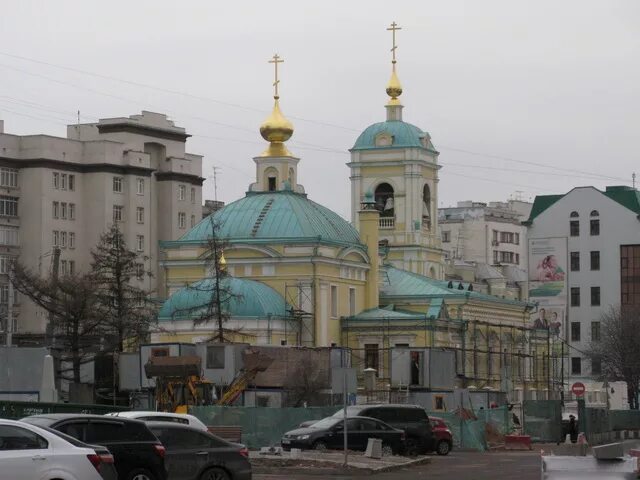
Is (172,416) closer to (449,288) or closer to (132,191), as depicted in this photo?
(449,288)

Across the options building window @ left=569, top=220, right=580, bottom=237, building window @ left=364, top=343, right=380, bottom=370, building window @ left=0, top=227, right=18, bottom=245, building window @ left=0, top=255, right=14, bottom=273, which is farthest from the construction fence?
building window @ left=569, top=220, right=580, bottom=237

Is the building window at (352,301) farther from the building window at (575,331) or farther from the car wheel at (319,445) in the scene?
the car wheel at (319,445)

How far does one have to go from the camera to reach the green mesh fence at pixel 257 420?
52.6 meters

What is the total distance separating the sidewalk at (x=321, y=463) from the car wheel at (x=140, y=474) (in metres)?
10.9

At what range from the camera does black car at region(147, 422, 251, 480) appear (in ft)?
105

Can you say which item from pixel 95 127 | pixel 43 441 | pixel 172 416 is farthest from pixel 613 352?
pixel 43 441

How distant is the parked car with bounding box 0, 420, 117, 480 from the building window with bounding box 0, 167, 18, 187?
327ft

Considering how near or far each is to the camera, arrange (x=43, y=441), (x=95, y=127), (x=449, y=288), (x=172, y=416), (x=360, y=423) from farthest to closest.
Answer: (x=95, y=127) < (x=449, y=288) < (x=360, y=423) < (x=172, y=416) < (x=43, y=441)

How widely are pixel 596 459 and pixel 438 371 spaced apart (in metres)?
53.4

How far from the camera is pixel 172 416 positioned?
117ft

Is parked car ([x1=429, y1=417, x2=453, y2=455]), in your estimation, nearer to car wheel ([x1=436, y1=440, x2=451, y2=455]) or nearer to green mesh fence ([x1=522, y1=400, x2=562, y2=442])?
car wheel ([x1=436, y1=440, x2=451, y2=455])

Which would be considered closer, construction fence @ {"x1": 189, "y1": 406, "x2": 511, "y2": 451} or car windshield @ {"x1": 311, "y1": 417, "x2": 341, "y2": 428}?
car windshield @ {"x1": 311, "y1": 417, "x2": 341, "y2": 428}

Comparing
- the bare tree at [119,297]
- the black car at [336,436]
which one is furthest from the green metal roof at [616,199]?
the black car at [336,436]

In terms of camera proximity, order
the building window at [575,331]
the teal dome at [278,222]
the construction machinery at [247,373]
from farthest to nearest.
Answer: the building window at [575,331]
the teal dome at [278,222]
the construction machinery at [247,373]
